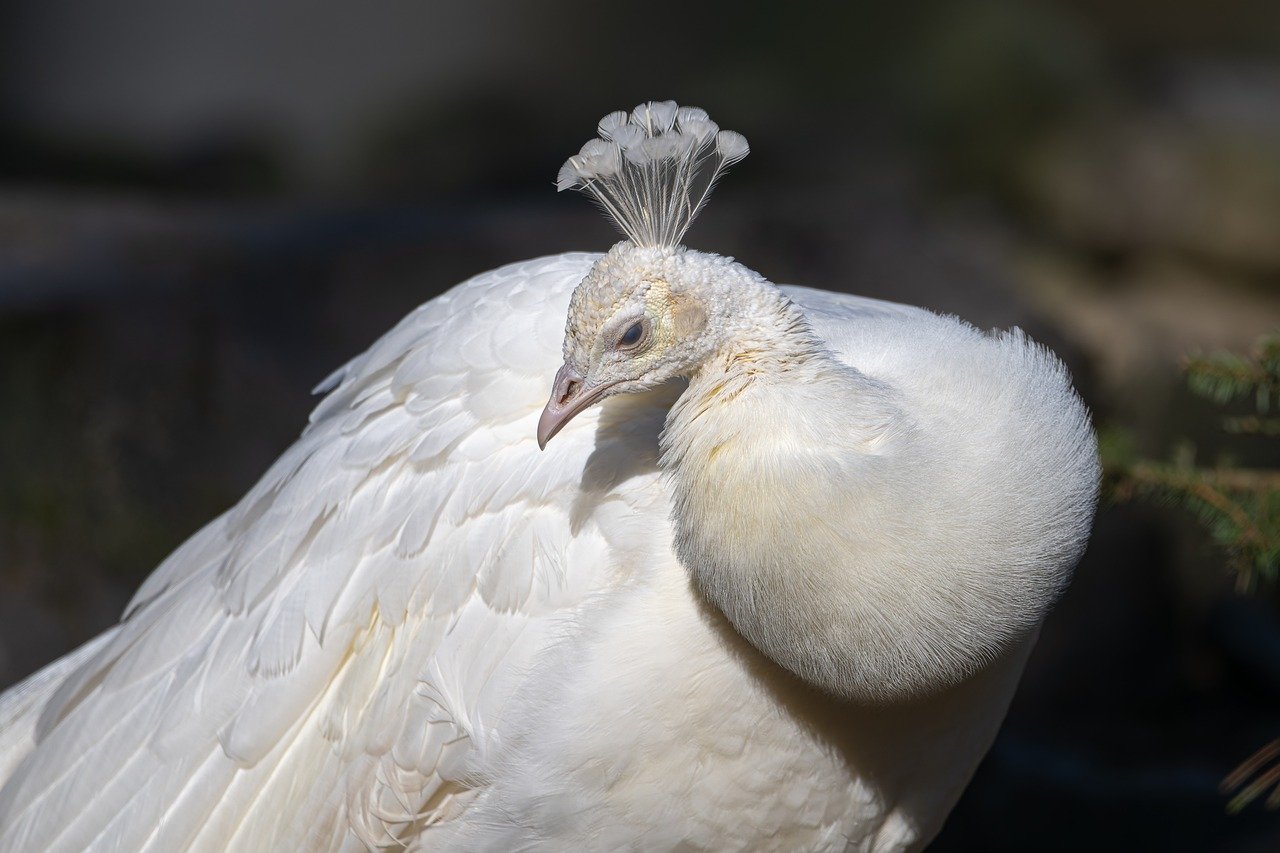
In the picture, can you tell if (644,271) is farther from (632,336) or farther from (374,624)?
(374,624)

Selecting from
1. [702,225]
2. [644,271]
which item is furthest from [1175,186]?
[644,271]

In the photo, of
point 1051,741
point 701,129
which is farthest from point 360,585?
point 1051,741

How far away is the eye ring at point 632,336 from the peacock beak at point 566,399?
8cm

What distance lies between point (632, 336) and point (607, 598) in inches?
22.8

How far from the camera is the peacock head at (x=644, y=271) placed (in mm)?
2322

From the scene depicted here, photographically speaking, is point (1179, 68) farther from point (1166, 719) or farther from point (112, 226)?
point (112, 226)

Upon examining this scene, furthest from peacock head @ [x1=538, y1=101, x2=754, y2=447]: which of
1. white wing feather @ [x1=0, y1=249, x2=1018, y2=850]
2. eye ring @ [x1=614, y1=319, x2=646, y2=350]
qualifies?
white wing feather @ [x1=0, y1=249, x2=1018, y2=850]

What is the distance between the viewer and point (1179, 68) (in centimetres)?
982

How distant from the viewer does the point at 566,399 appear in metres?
2.39

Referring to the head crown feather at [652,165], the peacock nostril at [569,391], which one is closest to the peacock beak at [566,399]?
the peacock nostril at [569,391]

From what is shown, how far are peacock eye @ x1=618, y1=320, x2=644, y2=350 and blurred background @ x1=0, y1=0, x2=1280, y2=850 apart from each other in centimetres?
207

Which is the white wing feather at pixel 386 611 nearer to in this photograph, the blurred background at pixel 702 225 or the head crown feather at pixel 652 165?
the head crown feather at pixel 652 165

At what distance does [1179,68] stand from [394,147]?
5.99 m

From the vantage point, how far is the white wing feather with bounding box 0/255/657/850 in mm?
2740
